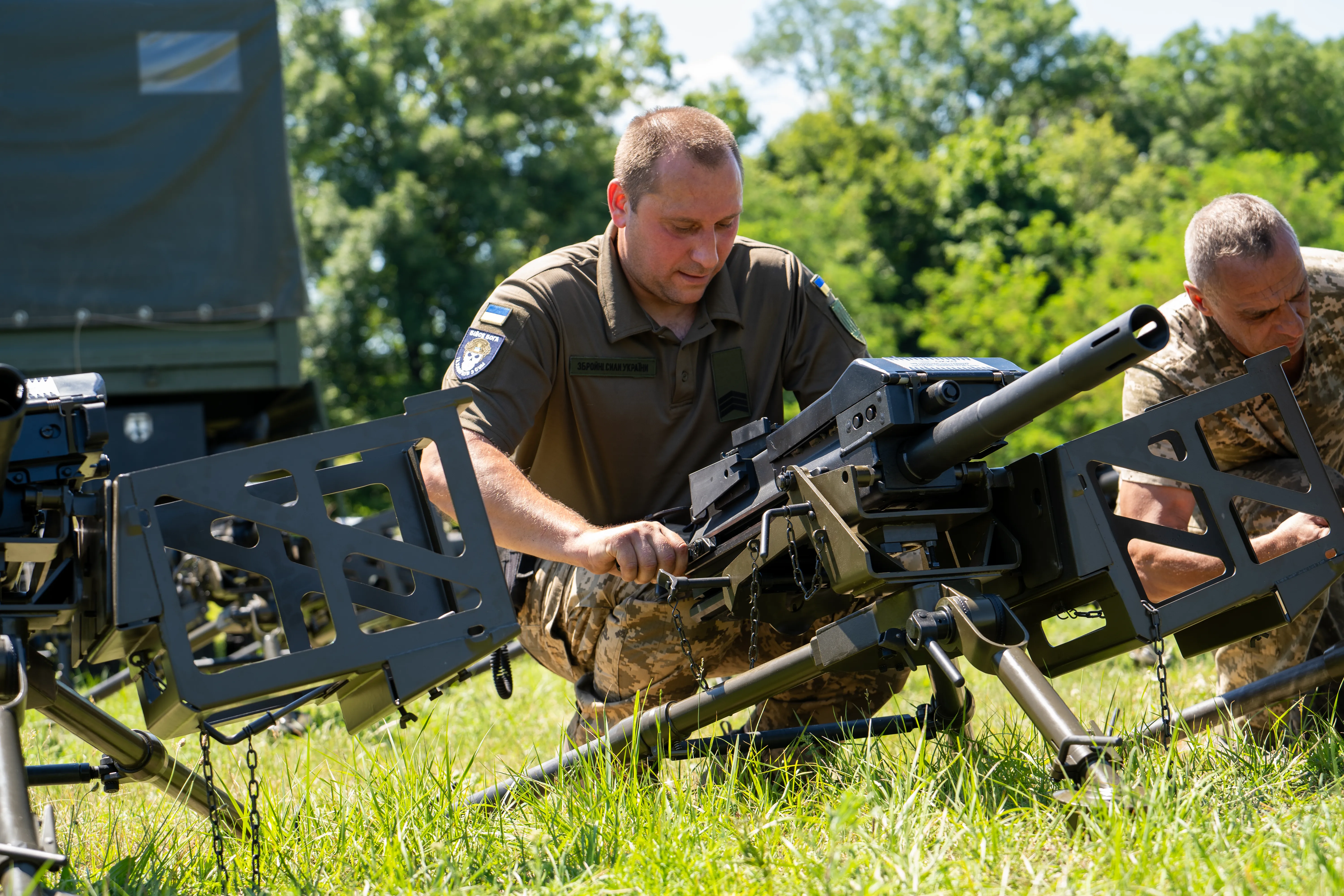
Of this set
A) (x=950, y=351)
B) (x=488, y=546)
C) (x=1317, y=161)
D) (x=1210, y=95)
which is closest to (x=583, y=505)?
(x=488, y=546)

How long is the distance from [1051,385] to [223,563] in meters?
1.55

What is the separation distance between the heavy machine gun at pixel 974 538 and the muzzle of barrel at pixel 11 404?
1274 millimetres

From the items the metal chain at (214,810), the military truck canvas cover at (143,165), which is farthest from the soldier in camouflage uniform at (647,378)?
the military truck canvas cover at (143,165)

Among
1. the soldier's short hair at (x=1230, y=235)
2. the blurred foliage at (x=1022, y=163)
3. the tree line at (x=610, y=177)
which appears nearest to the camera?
the soldier's short hair at (x=1230, y=235)

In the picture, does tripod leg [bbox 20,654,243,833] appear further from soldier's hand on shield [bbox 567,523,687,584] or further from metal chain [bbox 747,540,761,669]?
metal chain [bbox 747,540,761,669]

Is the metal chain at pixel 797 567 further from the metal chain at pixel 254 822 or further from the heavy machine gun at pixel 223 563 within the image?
the metal chain at pixel 254 822

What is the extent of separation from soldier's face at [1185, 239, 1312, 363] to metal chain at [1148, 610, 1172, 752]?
48.9 inches

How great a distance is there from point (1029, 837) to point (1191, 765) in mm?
636

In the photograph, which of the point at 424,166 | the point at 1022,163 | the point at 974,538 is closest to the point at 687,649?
the point at 974,538

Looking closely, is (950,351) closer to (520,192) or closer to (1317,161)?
(520,192)

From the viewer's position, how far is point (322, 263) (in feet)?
84.5

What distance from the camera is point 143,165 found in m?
7.38

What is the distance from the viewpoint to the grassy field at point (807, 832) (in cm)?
209

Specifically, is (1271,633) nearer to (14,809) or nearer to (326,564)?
(326,564)
